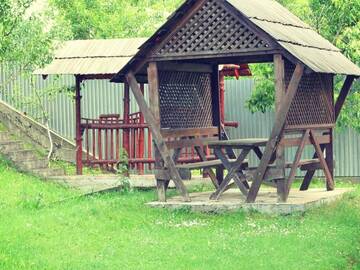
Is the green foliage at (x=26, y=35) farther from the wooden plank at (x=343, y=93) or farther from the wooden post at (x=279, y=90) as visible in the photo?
the wooden plank at (x=343, y=93)

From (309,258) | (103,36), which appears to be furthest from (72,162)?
(309,258)

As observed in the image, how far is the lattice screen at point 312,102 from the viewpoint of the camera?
16828 millimetres

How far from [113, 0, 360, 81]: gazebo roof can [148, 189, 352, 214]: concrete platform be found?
207 cm

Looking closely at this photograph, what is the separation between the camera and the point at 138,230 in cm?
1450

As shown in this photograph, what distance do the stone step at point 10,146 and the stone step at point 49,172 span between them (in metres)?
0.64

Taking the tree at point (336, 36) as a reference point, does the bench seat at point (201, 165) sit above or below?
below

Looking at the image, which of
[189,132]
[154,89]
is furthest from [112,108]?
[154,89]

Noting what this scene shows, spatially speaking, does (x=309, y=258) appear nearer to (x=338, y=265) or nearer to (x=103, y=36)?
(x=338, y=265)

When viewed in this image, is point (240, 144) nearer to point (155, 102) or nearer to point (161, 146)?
point (161, 146)

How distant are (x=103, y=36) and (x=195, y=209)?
43.0ft

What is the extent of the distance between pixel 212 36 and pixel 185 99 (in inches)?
86.7

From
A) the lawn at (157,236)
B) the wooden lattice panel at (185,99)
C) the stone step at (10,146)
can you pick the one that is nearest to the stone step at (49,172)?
the stone step at (10,146)

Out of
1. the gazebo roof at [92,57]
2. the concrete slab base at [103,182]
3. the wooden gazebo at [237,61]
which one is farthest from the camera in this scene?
the gazebo roof at [92,57]

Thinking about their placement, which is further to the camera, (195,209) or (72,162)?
(72,162)
